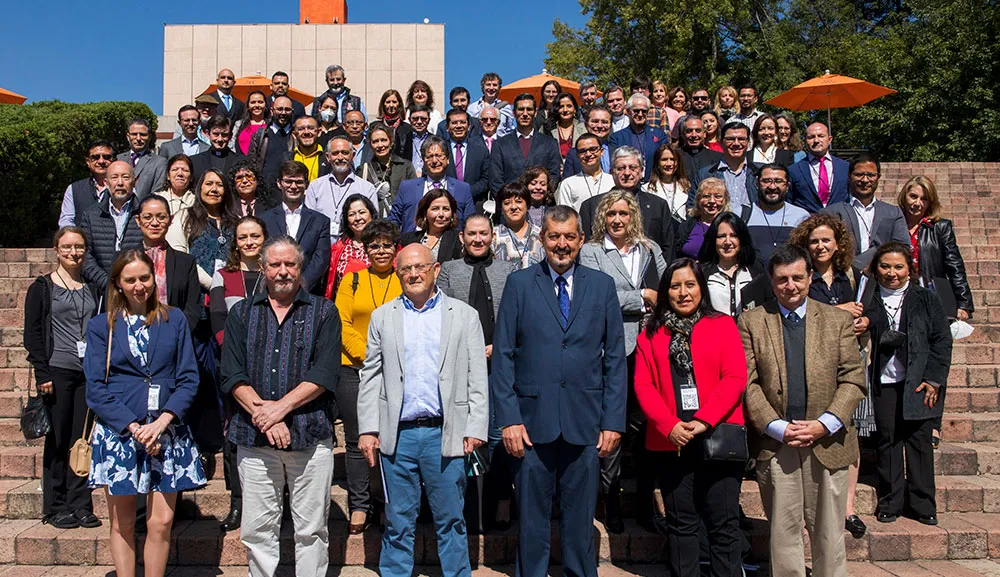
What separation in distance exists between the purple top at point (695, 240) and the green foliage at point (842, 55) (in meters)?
15.6

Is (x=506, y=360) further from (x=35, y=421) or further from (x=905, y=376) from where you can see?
(x=35, y=421)

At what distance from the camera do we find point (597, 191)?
6984mm

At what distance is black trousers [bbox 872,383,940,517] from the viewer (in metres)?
5.36

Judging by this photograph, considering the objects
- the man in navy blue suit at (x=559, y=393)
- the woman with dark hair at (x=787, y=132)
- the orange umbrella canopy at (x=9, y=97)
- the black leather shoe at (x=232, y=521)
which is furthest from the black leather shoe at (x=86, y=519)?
the orange umbrella canopy at (x=9, y=97)

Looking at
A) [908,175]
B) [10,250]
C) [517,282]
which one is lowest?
[517,282]

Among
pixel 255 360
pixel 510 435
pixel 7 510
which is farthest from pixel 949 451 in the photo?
pixel 7 510

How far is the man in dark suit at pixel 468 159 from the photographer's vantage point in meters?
7.89

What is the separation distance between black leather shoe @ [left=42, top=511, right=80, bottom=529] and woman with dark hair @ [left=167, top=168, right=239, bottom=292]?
75.3 inches

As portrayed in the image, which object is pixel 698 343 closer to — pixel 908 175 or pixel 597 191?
pixel 597 191

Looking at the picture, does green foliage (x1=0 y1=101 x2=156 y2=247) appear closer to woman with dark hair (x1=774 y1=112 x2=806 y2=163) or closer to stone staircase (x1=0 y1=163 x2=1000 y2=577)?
stone staircase (x1=0 y1=163 x2=1000 y2=577)

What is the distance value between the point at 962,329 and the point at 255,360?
16.9ft

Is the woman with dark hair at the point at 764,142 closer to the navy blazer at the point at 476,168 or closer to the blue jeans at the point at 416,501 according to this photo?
the navy blazer at the point at 476,168

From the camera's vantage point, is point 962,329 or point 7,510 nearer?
point 7,510

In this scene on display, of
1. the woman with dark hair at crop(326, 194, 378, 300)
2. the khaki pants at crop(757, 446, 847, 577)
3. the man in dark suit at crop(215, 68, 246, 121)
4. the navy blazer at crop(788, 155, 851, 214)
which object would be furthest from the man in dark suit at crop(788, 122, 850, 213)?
the man in dark suit at crop(215, 68, 246, 121)
